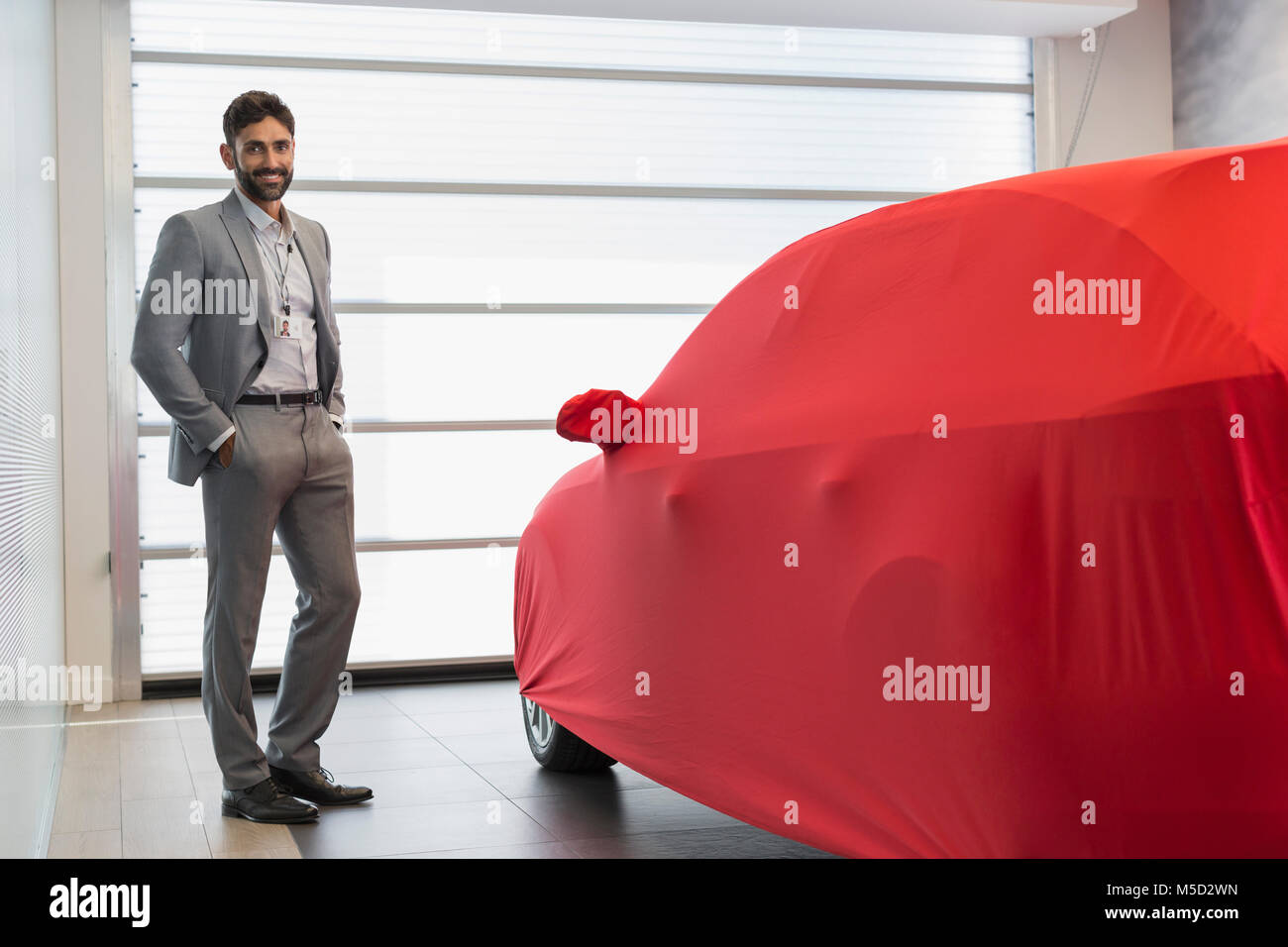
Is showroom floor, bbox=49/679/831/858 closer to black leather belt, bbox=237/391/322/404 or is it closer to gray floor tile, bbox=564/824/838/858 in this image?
gray floor tile, bbox=564/824/838/858

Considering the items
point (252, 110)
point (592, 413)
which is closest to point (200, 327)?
point (252, 110)

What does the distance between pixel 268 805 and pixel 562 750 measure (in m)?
0.92

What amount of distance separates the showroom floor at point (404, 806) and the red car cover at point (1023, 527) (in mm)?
828

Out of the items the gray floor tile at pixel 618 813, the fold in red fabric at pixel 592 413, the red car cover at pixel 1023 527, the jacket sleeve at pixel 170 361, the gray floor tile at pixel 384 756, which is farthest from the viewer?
the gray floor tile at pixel 384 756

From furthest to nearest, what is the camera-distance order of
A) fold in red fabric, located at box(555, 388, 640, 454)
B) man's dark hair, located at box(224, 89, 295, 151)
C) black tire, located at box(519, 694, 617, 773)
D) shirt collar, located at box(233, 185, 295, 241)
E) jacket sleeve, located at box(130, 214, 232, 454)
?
black tire, located at box(519, 694, 617, 773)
shirt collar, located at box(233, 185, 295, 241)
man's dark hair, located at box(224, 89, 295, 151)
jacket sleeve, located at box(130, 214, 232, 454)
fold in red fabric, located at box(555, 388, 640, 454)

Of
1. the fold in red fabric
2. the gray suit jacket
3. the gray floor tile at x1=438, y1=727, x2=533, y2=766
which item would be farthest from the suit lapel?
the gray floor tile at x1=438, y1=727, x2=533, y2=766

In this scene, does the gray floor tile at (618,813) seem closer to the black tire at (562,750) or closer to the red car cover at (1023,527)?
the black tire at (562,750)

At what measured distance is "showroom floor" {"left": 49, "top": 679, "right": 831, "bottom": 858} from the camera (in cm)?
301

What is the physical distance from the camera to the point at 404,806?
350cm

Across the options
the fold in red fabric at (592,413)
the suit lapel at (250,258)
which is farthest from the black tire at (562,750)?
the suit lapel at (250,258)

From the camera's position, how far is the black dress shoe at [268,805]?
10.8 ft

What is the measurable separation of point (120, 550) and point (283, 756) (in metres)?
2.91

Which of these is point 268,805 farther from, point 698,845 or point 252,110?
point 252,110

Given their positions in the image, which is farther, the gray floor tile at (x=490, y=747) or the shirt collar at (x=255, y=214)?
the gray floor tile at (x=490, y=747)
